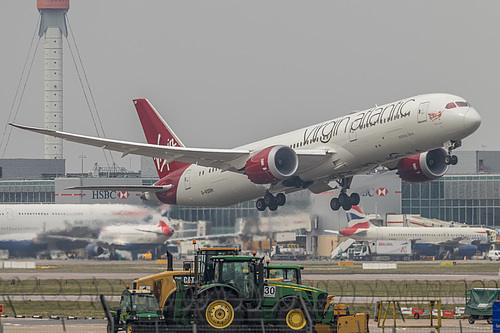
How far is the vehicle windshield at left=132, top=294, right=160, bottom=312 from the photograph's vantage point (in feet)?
102

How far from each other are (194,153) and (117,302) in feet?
44.0

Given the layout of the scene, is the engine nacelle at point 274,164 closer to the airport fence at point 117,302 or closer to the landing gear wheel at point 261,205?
the landing gear wheel at point 261,205

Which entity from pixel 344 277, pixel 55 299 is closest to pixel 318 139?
pixel 344 277

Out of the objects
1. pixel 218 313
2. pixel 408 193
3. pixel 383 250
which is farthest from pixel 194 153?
pixel 408 193

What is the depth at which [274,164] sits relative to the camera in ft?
175

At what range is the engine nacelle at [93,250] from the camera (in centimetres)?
7331

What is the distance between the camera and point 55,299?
47188 millimetres

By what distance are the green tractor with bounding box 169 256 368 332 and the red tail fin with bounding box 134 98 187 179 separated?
35099 millimetres

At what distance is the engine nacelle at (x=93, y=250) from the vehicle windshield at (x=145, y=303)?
42.7 meters

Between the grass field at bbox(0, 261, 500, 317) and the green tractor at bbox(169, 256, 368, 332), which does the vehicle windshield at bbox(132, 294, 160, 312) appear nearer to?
the green tractor at bbox(169, 256, 368, 332)

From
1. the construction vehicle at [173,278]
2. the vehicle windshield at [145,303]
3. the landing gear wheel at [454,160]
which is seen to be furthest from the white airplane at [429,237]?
the vehicle windshield at [145,303]

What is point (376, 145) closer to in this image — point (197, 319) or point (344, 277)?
point (344, 277)

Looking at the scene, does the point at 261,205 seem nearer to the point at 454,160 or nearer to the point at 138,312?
the point at 454,160

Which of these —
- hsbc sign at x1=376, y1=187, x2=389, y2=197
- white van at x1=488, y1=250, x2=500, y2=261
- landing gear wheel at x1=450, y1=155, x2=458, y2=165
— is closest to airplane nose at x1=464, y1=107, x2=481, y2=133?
landing gear wheel at x1=450, y1=155, x2=458, y2=165
